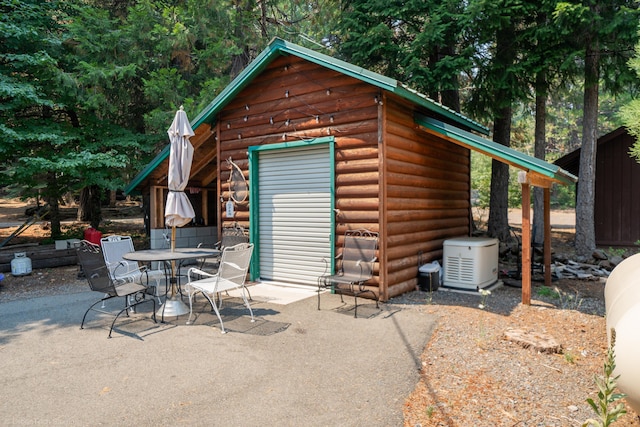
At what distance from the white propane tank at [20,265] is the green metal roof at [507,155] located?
28.7ft

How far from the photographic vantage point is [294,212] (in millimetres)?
7496

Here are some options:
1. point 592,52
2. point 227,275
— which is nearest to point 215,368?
point 227,275

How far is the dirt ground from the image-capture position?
3076 mm

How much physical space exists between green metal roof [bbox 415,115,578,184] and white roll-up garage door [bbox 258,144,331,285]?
2060 mm

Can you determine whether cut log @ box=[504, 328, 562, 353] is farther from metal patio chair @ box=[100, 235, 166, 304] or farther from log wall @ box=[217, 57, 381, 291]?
metal patio chair @ box=[100, 235, 166, 304]

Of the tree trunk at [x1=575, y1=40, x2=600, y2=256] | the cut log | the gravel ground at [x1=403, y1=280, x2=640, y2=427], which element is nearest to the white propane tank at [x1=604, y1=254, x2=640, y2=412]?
the gravel ground at [x1=403, y1=280, x2=640, y2=427]

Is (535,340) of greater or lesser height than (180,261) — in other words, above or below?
below

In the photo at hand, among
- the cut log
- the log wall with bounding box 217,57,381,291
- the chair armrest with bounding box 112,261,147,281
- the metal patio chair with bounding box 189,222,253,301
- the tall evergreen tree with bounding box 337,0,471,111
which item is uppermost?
the tall evergreen tree with bounding box 337,0,471,111

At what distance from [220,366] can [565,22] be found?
33.3ft

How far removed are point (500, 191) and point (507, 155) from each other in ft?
23.2

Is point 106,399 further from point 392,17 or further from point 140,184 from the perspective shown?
point 392,17

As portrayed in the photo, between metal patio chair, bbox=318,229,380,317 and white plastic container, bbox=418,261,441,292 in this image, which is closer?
metal patio chair, bbox=318,229,380,317

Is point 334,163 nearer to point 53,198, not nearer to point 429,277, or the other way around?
point 429,277

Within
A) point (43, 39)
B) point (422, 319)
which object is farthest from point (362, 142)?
point (43, 39)
